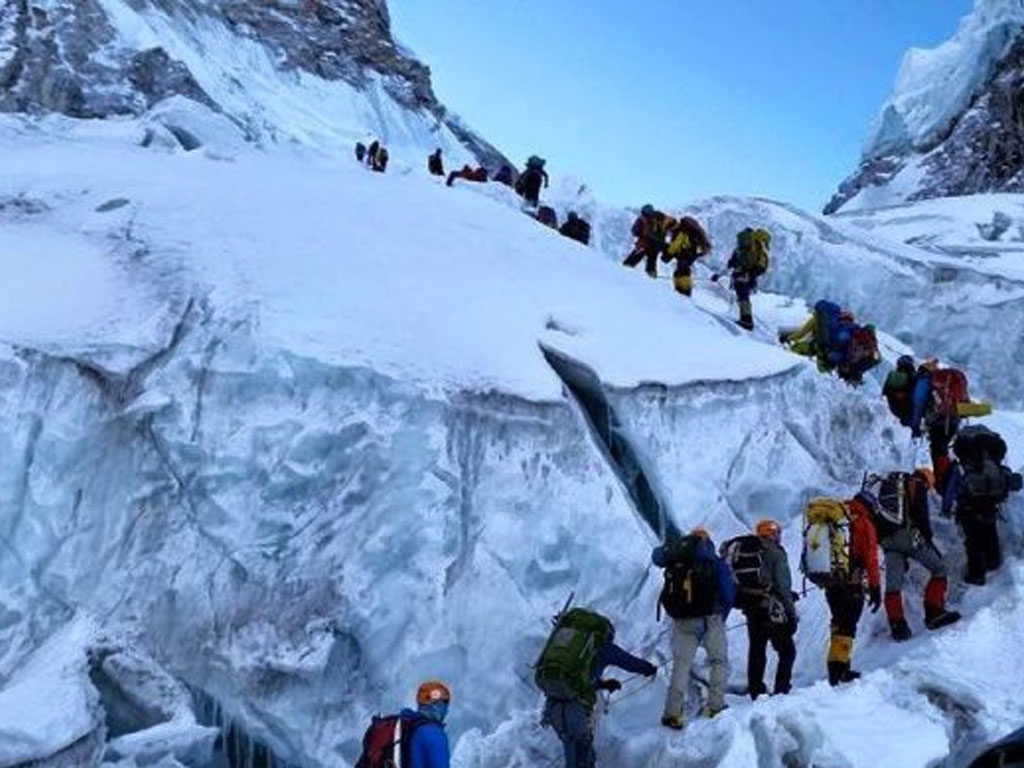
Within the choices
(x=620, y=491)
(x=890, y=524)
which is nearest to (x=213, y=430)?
(x=620, y=491)

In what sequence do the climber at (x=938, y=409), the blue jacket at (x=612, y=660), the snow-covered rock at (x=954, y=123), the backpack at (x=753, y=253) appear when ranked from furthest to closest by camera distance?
the snow-covered rock at (x=954, y=123) → the backpack at (x=753, y=253) → the climber at (x=938, y=409) → the blue jacket at (x=612, y=660)

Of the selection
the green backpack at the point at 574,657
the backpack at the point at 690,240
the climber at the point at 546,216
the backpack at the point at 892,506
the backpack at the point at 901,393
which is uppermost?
the backpack at the point at 690,240

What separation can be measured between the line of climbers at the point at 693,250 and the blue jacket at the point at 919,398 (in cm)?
375

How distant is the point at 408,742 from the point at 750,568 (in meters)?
3.15

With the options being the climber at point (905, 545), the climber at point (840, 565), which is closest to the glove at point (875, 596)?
the climber at point (840, 565)

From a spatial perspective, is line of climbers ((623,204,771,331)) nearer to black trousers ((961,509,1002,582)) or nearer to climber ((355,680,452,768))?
black trousers ((961,509,1002,582))

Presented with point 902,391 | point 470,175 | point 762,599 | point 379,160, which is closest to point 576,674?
point 762,599

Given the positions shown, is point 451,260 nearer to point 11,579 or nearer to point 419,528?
point 419,528

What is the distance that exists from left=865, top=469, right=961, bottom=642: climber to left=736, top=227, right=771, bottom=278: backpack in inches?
254

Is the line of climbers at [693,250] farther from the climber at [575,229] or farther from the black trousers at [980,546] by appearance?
the black trousers at [980,546]

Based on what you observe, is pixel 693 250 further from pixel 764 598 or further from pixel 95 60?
pixel 95 60

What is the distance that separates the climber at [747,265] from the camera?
15.9m

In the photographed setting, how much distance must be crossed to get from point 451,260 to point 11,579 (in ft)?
19.7

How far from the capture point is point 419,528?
980cm
